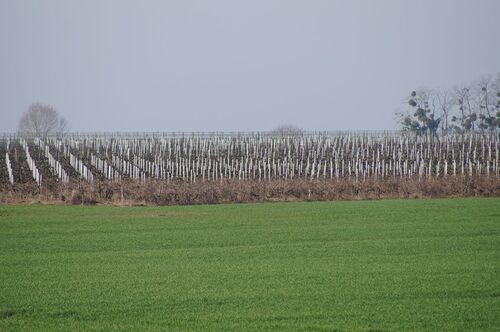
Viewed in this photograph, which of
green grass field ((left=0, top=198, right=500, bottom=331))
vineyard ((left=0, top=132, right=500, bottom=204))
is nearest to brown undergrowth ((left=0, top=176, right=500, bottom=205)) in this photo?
vineyard ((left=0, top=132, right=500, bottom=204))

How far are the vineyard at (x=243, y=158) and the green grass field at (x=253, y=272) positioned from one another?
13046 millimetres

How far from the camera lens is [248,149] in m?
52.0

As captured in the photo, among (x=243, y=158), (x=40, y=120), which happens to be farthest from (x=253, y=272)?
(x=40, y=120)

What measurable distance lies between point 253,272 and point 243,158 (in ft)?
114

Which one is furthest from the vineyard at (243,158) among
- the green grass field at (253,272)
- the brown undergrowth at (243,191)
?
the green grass field at (253,272)

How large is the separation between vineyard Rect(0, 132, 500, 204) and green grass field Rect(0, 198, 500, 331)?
514 inches

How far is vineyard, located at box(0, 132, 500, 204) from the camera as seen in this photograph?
39906mm

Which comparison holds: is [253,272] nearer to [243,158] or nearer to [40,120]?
[243,158]

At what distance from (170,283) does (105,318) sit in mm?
2456

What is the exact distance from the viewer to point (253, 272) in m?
13.0

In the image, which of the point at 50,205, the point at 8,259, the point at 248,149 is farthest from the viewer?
the point at 248,149

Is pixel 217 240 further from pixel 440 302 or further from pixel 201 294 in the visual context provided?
pixel 440 302

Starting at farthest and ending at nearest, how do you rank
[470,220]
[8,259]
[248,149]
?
[248,149], [470,220], [8,259]

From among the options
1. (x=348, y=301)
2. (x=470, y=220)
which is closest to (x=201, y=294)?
(x=348, y=301)
